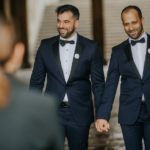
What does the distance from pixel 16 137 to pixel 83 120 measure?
115 inches

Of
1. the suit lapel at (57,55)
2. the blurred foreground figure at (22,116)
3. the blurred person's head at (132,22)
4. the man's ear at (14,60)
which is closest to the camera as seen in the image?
the blurred foreground figure at (22,116)

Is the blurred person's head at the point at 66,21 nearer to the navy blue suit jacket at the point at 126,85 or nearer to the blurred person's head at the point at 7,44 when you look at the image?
the navy blue suit jacket at the point at 126,85

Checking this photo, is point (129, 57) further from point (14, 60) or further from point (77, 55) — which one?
point (14, 60)

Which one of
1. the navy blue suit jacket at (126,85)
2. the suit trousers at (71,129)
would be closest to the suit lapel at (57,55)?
the suit trousers at (71,129)

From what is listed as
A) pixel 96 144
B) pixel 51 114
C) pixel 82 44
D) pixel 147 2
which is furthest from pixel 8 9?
pixel 51 114

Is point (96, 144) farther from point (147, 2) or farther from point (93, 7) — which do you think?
point (147, 2)

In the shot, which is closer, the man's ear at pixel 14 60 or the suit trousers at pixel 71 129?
the man's ear at pixel 14 60

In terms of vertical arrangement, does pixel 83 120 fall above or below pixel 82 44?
below

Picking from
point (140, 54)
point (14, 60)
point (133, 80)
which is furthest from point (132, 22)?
point (14, 60)

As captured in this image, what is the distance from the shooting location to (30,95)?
1.59 m

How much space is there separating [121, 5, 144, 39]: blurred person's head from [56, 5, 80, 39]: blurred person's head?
389mm

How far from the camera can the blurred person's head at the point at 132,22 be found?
4195 millimetres

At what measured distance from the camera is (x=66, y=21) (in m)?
4.30

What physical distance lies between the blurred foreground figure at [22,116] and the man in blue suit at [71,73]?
2.70 metres
